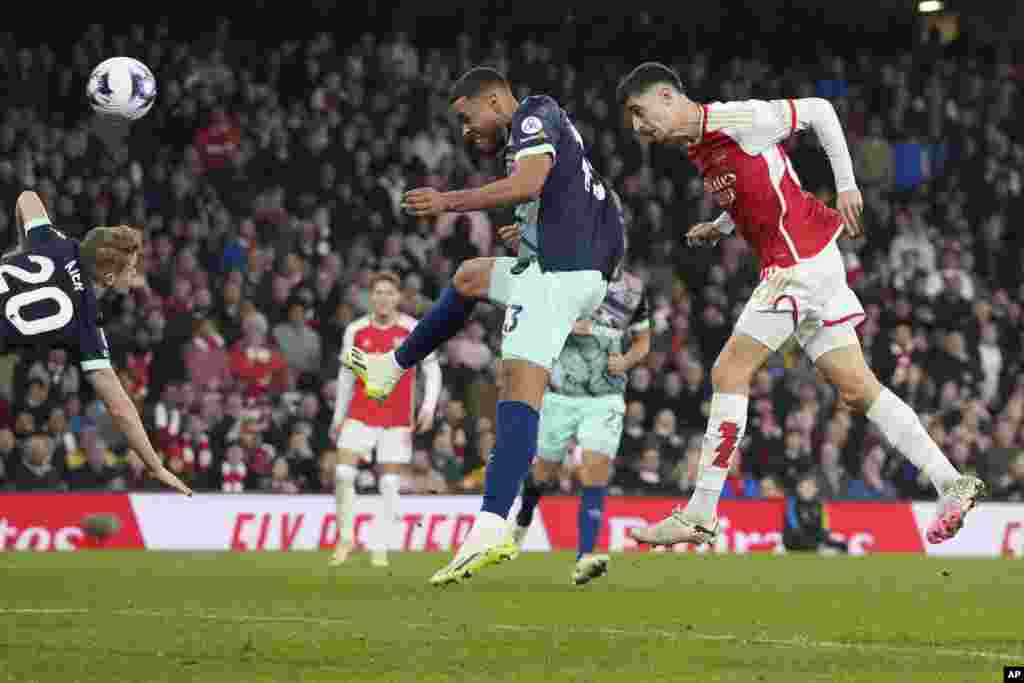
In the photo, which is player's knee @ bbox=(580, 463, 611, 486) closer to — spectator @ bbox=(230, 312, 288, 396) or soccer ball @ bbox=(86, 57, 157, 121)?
soccer ball @ bbox=(86, 57, 157, 121)

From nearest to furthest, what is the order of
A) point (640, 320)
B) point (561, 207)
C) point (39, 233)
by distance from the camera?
→ point (561, 207) < point (39, 233) < point (640, 320)

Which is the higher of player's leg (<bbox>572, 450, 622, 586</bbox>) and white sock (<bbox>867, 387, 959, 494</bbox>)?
white sock (<bbox>867, 387, 959, 494</bbox>)

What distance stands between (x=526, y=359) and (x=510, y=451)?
459mm

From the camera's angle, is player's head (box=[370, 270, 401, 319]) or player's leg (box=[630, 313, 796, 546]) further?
player's head (box=[370, 270, 401, 319])

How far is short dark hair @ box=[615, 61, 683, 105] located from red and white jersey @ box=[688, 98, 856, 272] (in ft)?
0.76

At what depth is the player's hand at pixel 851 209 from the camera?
9.20 m

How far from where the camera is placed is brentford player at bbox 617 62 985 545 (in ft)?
30.7

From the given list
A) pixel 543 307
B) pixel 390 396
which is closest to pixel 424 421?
pixel 390 396

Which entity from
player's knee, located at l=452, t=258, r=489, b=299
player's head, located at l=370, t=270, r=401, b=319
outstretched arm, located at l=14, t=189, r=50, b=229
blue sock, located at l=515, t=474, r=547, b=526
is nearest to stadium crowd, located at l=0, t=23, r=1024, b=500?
player's head, located at l=370, t=270, r=401, b=319

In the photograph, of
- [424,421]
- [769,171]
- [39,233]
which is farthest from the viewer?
[424,421]

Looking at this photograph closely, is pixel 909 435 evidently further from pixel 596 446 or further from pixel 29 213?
pixel 29 213

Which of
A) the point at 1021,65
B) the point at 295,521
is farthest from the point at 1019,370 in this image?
the point at 295,521

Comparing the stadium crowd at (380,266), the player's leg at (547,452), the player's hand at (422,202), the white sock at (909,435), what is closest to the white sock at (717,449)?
the white sock at (909,435)

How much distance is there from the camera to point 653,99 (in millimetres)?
9367
